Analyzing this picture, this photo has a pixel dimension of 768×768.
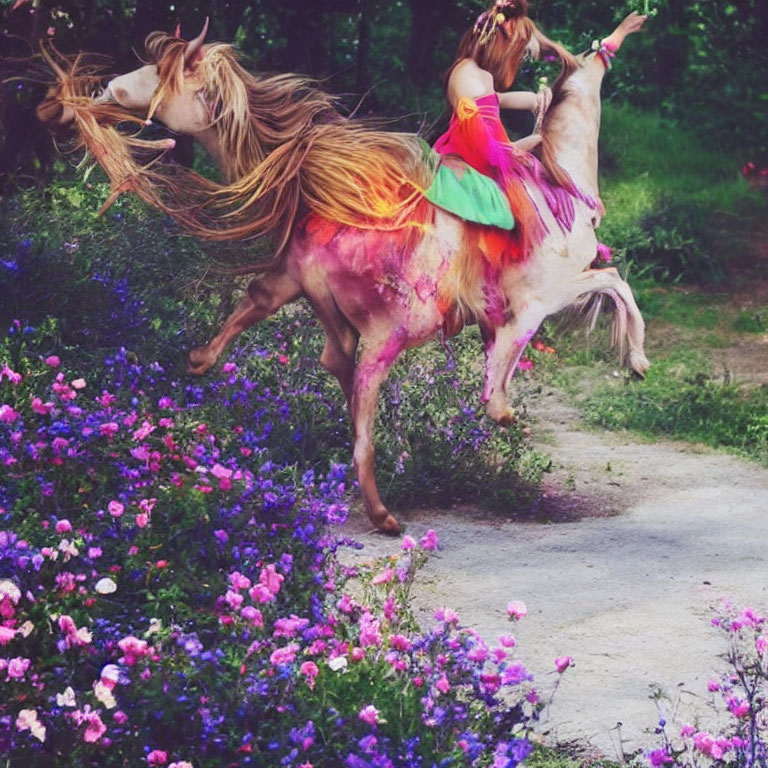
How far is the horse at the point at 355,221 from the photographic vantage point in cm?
527

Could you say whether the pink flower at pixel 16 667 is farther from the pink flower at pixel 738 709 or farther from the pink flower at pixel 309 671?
the pink flower at pixel 738 709

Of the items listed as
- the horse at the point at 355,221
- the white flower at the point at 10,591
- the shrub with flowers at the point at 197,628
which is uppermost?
the horse at the point at 355,221

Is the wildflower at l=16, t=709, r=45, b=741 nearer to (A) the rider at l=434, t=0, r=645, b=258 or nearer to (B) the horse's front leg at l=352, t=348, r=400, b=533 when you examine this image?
(B) the horse's front leg at l=352, t=348, r=400, b=533

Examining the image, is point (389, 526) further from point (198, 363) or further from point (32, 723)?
point (32, 723)

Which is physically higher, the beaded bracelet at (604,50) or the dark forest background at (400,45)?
the beaded bracelet at (604,50)

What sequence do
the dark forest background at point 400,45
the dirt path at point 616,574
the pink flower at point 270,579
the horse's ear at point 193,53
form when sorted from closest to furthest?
the pink flower at point 270,579, the dirt path at point 616,574, the horse's ear at point 193,53, the dark forest background at point 400,45

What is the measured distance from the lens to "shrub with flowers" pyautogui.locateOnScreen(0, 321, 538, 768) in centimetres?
329

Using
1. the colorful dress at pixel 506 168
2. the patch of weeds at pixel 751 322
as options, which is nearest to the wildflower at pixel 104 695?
the colorful dress at pixel 506 168

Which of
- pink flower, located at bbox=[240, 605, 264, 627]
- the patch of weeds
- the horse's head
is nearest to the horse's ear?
the horse's head

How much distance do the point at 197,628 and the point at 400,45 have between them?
350 inches

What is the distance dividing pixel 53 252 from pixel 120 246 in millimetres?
638

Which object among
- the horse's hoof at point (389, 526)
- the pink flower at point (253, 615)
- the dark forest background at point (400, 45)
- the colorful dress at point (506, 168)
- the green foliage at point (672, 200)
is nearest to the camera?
the pink flower at point (253, 615)

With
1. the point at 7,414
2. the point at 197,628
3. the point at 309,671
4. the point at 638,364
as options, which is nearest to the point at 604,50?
the point at 638,364

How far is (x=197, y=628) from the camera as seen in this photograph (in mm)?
4043
